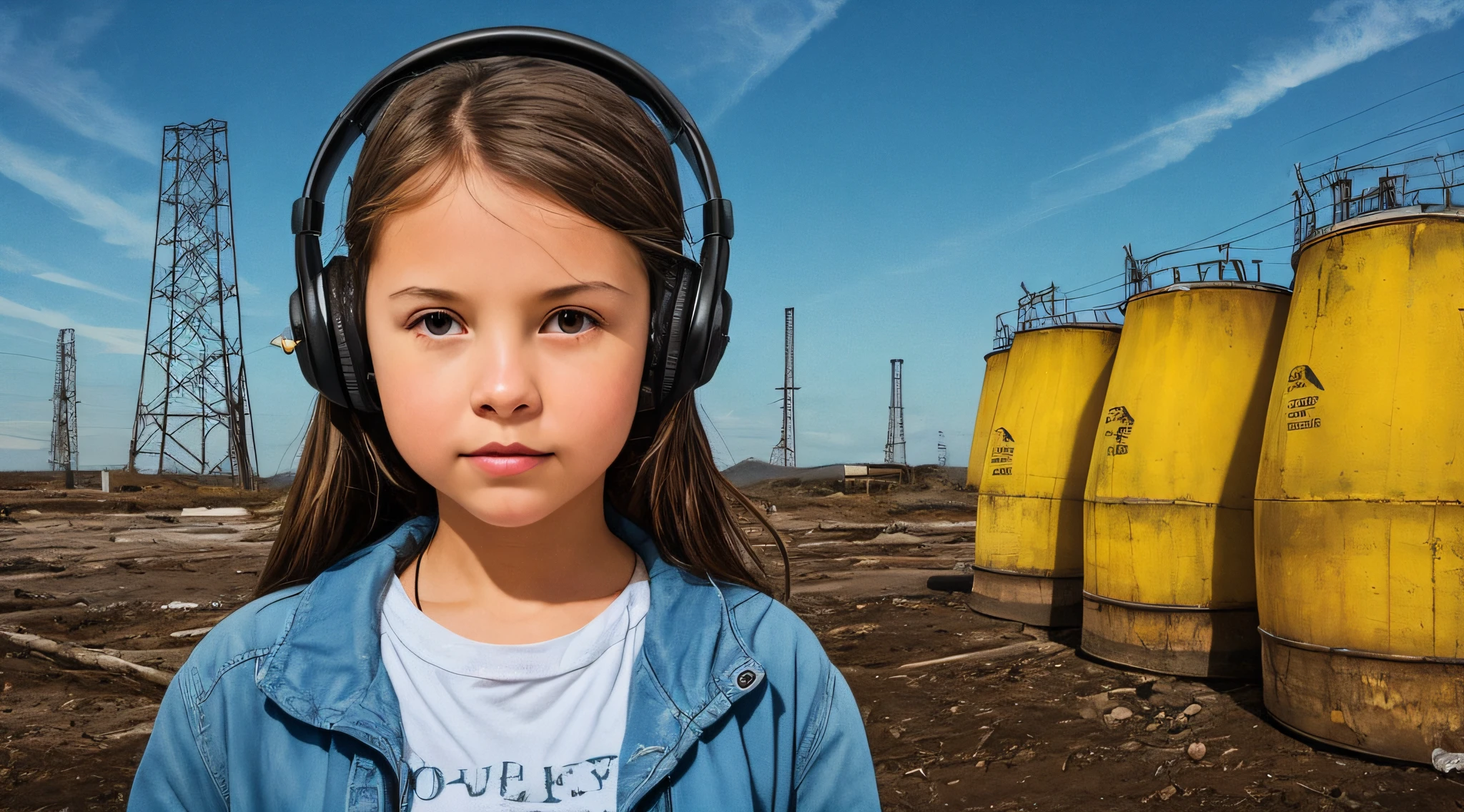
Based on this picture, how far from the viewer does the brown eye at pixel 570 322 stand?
140 centimetres

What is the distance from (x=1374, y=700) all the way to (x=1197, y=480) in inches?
90.5

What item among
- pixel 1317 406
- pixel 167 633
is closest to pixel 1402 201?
pixel 1317 406

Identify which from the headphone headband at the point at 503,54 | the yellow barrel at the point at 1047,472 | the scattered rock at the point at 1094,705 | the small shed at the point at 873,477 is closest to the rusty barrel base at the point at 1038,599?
the yellow barrel at the point at 1047,472

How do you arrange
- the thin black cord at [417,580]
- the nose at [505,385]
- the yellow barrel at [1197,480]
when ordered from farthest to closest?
1. the yellow barrel at [1197,480]
2. the thin black cord at [417,580]
3. the nose at [505,385]

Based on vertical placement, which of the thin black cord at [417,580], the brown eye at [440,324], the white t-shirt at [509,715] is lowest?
the white t-shirt at [509,715]

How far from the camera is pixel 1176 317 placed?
8.01 meters

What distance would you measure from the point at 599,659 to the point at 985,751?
5.91 m

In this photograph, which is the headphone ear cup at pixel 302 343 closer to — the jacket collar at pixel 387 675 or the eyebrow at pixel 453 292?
the eyebrow at pixel 453 292

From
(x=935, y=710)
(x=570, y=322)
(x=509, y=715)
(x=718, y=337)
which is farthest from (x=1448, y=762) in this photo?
(x=570, y=322)

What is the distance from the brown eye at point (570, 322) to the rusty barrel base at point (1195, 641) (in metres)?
7.92

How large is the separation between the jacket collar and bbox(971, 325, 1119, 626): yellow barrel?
9341 mm

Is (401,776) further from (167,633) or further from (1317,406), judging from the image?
(167,633)

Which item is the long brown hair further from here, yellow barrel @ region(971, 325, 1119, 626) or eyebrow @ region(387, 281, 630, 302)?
yellow barrel @ region(971, 325, 1119, 626)

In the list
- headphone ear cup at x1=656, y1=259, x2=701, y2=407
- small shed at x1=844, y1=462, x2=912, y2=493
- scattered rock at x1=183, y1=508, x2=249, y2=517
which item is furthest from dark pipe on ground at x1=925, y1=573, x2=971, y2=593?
small shed at x1=844, y1=462, x2=912, y2=493
